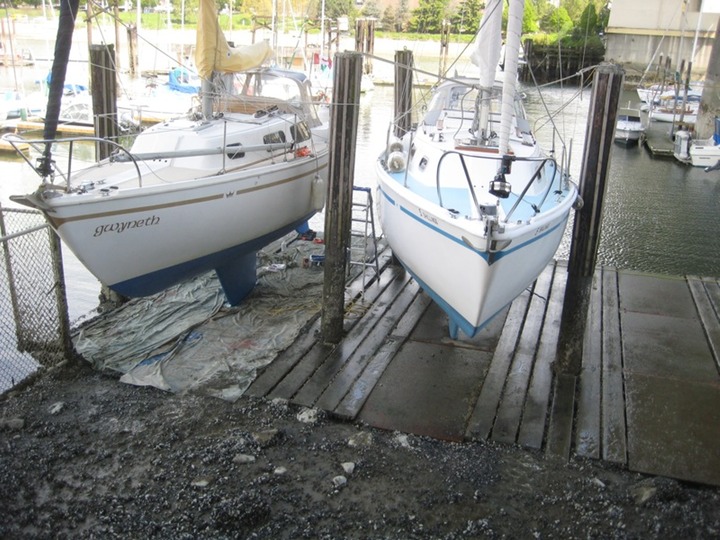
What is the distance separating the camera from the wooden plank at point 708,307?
819 centimetres

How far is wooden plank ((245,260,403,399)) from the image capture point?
7.11 metres

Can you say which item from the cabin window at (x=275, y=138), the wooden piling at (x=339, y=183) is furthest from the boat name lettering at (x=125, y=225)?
the cabin window at (x=275, y=138)

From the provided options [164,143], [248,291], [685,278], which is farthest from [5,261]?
[685,278]

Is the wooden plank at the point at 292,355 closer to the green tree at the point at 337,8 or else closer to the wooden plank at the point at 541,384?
the wooden plank at the point at 541,384

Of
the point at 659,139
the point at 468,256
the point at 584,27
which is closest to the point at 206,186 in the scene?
the point at 468,256

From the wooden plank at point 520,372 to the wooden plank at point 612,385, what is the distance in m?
0.78

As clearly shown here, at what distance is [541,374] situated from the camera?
7.41m

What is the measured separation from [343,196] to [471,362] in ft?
7.87

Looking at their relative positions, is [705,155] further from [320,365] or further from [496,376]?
[320,365]

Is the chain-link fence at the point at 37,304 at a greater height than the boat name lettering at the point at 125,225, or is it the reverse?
the boat name lettering at the point at 125,225

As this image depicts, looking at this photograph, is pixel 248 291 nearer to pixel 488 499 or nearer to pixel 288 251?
pixel 288 251

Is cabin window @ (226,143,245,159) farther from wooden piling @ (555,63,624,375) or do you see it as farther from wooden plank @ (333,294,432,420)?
wooden piling @ (555,63,624,375)

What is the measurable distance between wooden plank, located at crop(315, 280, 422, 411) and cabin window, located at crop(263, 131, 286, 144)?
2.90 meters

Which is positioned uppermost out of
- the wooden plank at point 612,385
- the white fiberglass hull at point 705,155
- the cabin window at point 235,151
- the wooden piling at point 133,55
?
the wooden piling at point 133,55
